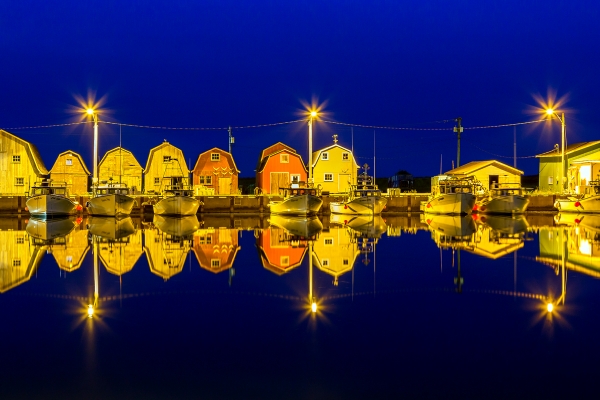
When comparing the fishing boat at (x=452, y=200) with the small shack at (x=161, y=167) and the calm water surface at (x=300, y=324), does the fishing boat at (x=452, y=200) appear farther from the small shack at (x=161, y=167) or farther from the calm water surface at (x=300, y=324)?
the calm water surface at (x=300, y=324)

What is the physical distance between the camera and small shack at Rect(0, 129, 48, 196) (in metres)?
56.3

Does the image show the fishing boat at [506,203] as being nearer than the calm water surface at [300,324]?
No

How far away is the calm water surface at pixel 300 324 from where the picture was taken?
7.70 metres

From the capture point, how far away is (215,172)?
61.6m

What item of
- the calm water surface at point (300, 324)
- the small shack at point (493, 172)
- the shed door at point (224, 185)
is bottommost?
the calm water surface at point (300, 324)

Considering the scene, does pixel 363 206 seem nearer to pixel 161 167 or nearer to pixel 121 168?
pixel 161 167

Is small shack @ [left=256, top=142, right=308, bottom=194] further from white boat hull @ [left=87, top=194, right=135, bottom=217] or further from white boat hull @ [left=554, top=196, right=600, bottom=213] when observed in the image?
white boat hull @ [left=554, top=196, right=600, bottom=213]

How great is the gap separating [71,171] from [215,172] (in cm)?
1394

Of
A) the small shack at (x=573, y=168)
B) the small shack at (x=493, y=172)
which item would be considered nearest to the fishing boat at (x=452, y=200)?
the small shack at (x=573, y=168)

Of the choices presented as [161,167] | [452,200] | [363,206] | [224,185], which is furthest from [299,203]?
[161,167]

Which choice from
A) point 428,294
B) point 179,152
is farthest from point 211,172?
point 428,294

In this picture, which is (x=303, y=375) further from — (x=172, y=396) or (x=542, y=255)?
(x=542, y=255)

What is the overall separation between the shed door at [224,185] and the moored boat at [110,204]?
14.2 m

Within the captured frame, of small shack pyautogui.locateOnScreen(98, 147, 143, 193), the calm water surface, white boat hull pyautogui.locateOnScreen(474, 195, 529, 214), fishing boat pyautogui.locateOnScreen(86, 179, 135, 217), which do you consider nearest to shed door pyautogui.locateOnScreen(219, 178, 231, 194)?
small shack pyautogui.locateOnScreen(98, 147, 143, 193)
